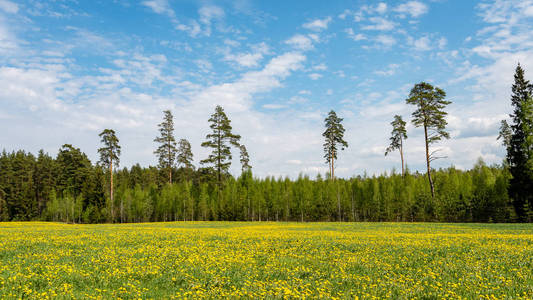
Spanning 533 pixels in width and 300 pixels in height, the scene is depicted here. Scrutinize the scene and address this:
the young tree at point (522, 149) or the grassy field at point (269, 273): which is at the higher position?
the young tree at point (522, 149)

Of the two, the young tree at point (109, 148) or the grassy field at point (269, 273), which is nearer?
the grassy field at point (269, 273)

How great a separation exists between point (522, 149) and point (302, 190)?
126 feet

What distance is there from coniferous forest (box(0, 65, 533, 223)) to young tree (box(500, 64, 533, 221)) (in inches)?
5.0

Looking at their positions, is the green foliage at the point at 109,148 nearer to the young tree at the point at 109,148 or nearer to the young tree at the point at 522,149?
the young tree at the point at 109,148

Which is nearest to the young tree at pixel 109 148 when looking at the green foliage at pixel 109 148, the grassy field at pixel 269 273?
the green foliage at pixel 109 148

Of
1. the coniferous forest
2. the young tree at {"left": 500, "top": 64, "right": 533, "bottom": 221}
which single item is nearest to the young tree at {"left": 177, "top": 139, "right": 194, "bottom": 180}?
the coniferous forest

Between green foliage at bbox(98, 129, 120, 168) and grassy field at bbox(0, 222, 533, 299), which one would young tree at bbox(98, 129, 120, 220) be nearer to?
green foliage at bbox(98, 129, 120, 168)

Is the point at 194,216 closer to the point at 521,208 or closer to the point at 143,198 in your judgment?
the point at 143,198

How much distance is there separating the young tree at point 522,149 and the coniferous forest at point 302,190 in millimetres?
128

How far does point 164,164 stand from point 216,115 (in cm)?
1764

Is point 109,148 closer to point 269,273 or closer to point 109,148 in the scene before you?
point 109,148

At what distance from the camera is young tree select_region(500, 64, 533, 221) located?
41.4 m

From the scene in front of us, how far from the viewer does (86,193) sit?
219ft

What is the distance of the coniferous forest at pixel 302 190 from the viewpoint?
47700 millimetres
